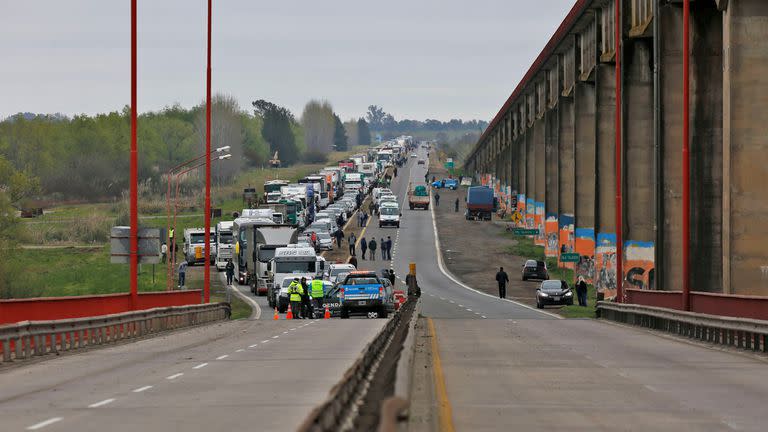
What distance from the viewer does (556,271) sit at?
3575 inches

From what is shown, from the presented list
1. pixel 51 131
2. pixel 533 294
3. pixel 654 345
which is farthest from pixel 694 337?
pixel 51 131

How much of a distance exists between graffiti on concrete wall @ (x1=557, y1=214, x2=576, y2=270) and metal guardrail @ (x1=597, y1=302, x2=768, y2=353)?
43.8 metres

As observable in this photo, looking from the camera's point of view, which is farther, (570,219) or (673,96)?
(570,219)

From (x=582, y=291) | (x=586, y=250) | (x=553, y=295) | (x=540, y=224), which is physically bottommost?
(x=553, y=295)

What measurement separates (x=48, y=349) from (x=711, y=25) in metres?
26.3

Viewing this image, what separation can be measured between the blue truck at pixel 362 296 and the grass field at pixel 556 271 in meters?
10.7

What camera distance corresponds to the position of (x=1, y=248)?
100 metres

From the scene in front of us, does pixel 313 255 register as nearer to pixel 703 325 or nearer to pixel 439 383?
pixel 703 325

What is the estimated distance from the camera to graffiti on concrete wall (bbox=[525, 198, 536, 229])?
400 ft

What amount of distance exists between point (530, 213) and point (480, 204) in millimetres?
16776

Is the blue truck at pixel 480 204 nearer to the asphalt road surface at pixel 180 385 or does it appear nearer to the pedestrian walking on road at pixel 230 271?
the pedestrian walking on road at pixel 230 271

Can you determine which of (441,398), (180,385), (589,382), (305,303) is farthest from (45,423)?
(305,303)

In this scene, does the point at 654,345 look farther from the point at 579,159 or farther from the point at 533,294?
the point at 579,159

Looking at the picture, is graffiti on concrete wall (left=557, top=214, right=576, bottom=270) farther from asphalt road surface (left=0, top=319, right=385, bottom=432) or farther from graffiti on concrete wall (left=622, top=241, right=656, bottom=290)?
asphalt road surface (left=0, top=319, right=385, bottom=432)
